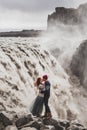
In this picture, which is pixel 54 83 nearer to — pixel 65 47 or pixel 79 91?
pixel 79 91

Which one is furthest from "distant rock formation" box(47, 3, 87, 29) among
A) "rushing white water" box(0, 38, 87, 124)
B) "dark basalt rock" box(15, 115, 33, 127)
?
"dark basalt rock" box(15, 115, 33, 127)

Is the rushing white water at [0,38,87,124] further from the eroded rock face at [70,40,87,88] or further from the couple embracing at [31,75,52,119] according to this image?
the eroded rock face at [70,40,87,88]

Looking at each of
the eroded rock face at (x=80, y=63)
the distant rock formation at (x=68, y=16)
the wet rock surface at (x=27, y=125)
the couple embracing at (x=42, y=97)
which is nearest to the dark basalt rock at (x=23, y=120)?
the wet rock surface at (x=27, y=125)

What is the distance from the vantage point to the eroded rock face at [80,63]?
107 ft

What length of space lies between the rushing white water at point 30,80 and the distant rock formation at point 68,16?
20587mm

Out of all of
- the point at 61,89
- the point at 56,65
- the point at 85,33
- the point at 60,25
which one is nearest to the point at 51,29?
the point at 60,25

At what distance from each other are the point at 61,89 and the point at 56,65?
322 centimetres

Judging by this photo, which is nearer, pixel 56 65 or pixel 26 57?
pixel 26 57

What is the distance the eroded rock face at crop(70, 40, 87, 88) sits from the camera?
32.7m

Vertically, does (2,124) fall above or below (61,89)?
above

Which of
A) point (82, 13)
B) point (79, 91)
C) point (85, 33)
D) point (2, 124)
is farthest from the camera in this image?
point (82, 13)

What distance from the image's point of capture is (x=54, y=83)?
2744 centimetres

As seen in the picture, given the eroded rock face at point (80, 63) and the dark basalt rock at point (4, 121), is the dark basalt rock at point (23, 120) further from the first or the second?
the eroded rock face at point (80, 63)

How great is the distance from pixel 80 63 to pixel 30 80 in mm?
9540
